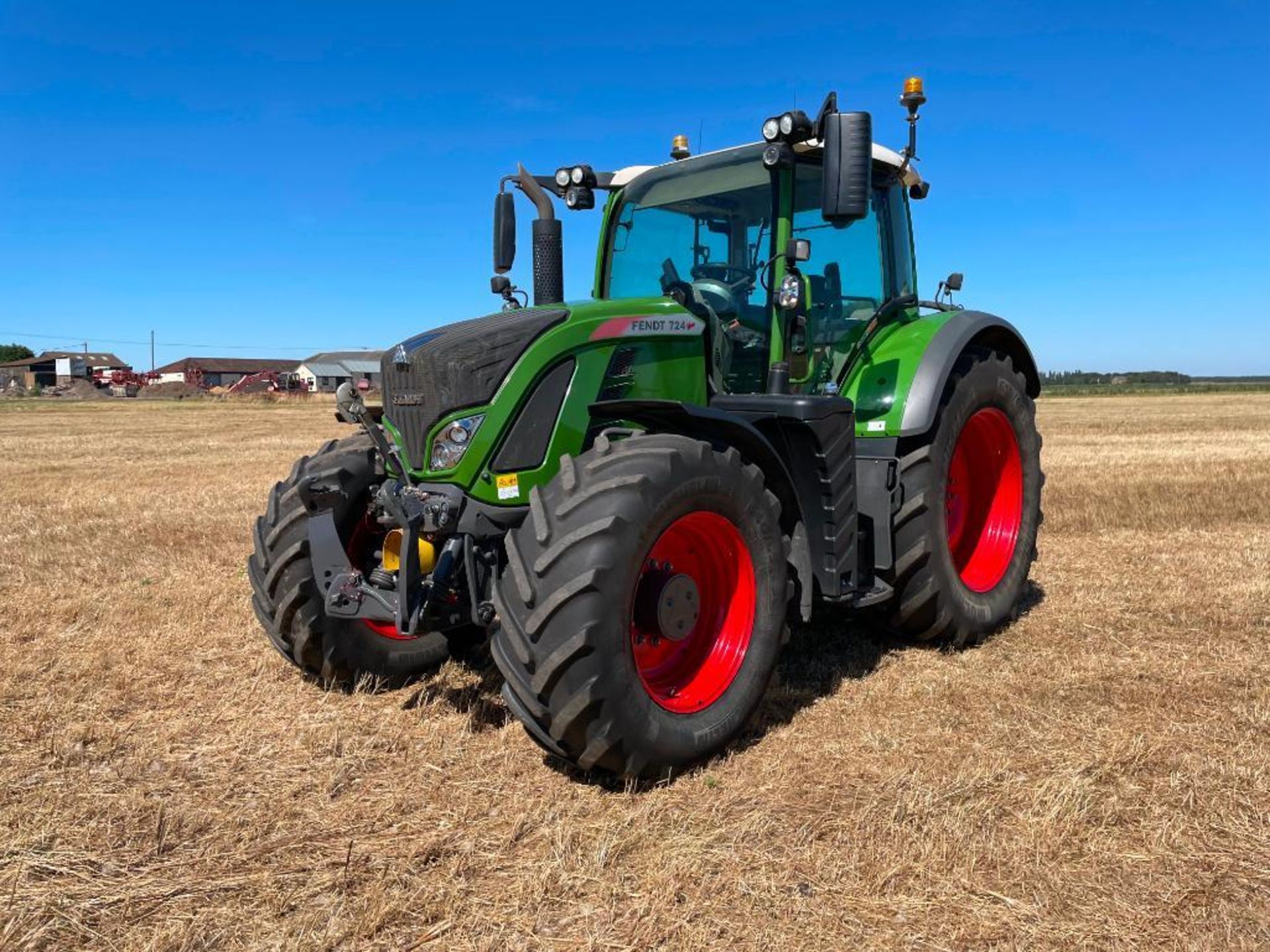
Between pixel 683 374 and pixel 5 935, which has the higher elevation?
pixel 683 374

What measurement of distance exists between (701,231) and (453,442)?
1.92m

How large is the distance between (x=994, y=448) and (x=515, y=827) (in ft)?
12.3

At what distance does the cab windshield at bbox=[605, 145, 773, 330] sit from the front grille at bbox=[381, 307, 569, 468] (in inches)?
46.0

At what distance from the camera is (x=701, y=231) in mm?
4797

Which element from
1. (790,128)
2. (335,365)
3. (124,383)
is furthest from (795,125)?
(335,365)

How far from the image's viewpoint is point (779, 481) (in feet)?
13.1

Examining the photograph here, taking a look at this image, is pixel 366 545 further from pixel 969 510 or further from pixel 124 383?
pixel 124 383

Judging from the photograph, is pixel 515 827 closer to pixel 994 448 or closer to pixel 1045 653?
pixel 1045 653

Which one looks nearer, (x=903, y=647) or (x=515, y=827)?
(x=515, y=827)

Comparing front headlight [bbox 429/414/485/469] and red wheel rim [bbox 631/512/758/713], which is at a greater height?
front headlight [bbox 429/414/485/469]

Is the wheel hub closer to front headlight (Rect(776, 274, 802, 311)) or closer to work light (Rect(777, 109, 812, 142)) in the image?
front headlight (Rect(776, 274, 802, 311))

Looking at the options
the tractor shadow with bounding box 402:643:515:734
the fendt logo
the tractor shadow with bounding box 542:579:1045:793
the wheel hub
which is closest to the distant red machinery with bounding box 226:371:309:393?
the tractor shadow with bounding box 402:643:515:734

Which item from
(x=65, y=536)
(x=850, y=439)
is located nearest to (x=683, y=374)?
(x=850, y=439)

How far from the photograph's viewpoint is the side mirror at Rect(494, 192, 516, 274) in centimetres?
474
